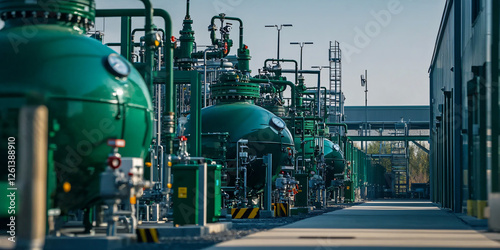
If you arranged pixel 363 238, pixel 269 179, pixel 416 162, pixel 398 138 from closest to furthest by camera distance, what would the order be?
pixel 363 238, pixel 269 179, pixel 398 138, pixel 416 162

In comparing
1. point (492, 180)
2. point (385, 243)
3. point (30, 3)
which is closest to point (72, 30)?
point (30, 3)

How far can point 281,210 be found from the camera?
85.1ft

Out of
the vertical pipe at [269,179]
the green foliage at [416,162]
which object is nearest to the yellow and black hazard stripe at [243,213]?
the vertical pipe at [269,179]

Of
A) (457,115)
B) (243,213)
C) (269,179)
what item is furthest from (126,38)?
(457,115)

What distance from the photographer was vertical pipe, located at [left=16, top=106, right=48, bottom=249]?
6.78 m

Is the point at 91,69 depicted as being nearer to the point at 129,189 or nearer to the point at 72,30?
the point at 72,30

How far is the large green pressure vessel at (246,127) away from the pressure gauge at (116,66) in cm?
1134

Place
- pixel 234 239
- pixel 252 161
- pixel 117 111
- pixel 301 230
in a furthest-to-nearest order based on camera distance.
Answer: pixel 252 161
pixel 301 230
pixel 234 239
pixel 117 111

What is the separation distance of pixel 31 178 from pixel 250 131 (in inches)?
765

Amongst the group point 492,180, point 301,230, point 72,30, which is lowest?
point 301,230

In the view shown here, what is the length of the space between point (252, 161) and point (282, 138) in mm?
1905

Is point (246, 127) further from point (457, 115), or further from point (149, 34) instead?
point (149, 34)

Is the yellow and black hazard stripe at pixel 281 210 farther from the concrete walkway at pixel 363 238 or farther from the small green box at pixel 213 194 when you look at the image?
the small green box at pixel 213 194

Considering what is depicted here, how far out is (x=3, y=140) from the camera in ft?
41.9
